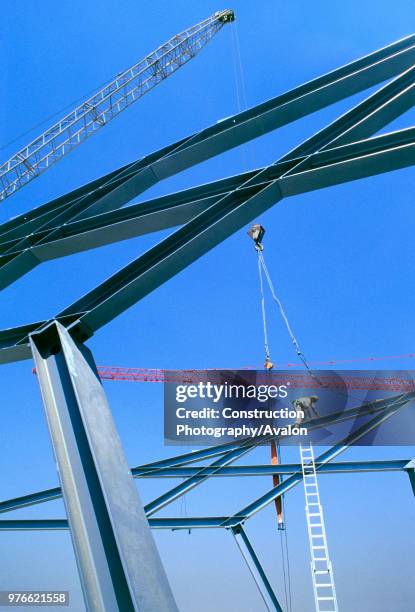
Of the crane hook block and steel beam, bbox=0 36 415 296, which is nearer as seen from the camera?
steel beam, bbox=0 36 415 296

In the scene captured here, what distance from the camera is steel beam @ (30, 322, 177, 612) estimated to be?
2.79 meters

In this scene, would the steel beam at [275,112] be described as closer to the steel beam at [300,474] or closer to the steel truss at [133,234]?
the steel truss at [133,234]

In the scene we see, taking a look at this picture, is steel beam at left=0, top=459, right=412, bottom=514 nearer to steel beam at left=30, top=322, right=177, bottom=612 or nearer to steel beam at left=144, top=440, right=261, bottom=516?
steel beam at left=144, top=440, right=261, bottom=516

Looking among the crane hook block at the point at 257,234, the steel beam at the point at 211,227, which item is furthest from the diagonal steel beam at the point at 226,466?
the steel beam at the point at 211,227

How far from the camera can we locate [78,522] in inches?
119

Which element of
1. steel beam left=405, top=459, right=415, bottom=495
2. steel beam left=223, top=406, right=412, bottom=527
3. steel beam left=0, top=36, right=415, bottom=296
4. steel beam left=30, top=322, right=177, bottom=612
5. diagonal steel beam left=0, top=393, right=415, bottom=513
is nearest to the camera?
steel beam left=30, top=322, right=177, bottom=612

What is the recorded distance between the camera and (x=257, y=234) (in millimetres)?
20266

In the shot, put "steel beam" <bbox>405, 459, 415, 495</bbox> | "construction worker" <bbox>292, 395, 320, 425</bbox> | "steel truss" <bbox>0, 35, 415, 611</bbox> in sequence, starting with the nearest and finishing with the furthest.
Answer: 1. "steel truss" <bbox>0, 35, 415, 611</bbox>
2. "steel beam" <bbox>405, 459, 415, 495</bbox>
3. "construction worker" <bbox>292, 395, 320, 425</bbox>

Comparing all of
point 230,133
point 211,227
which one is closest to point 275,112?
point 230,133

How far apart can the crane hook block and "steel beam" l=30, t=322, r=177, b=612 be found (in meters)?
16.8

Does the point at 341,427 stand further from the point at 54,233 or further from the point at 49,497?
the point at 54,233

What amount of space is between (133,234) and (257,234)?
50.1 ft

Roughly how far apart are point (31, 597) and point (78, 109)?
38.7 metres

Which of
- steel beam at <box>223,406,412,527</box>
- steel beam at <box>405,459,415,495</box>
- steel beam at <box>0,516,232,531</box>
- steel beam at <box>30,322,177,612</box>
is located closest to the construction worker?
steel beam at <box>223,406,412,527</box>
